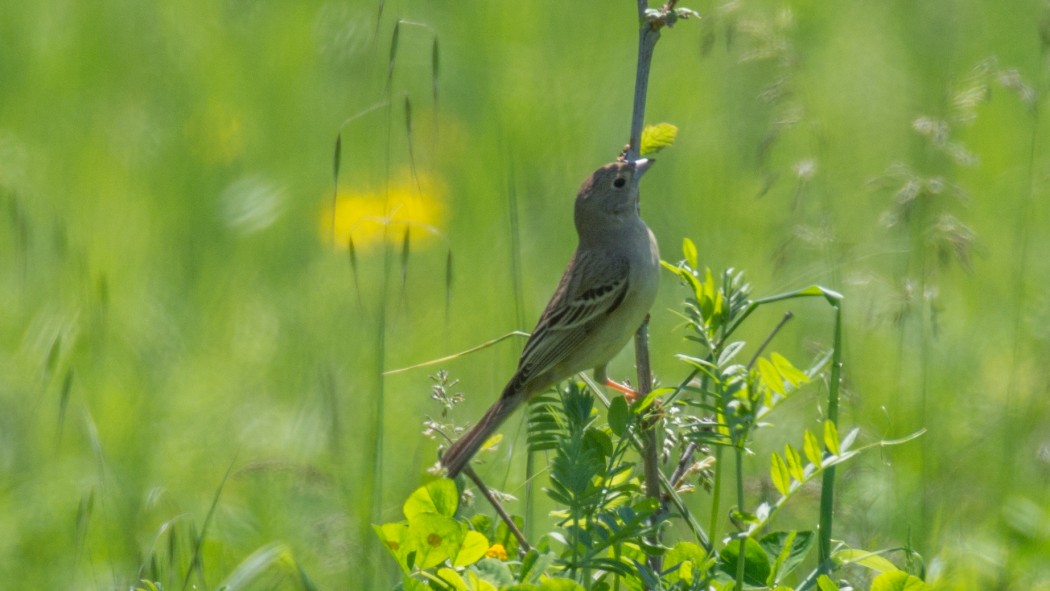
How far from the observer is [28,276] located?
6.93m

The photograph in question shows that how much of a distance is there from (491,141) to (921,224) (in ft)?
11.8

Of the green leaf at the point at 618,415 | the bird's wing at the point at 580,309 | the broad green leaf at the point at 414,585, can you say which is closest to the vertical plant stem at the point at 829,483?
the green leaf at the point at 618,415

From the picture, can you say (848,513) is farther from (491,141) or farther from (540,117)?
(491,141)

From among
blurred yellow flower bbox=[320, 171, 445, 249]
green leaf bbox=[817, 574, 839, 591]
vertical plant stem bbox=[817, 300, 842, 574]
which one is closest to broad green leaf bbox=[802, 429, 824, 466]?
vertical plant stem bbox=[817, 300, 842, 574]

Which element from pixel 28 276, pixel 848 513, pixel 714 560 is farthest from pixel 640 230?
pixel 28 276

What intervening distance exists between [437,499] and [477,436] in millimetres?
1321

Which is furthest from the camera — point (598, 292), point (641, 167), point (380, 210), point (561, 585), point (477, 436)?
point (380, 210)

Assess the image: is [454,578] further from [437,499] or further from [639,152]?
[639,152]

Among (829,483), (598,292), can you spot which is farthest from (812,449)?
(598,292)

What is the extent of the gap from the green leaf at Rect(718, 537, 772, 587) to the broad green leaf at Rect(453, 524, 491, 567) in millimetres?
459

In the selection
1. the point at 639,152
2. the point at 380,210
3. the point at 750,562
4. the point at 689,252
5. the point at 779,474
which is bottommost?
the point at 380,210

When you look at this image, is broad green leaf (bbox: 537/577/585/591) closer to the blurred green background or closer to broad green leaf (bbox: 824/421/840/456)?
broad green leaf (bbox: 824/421/840/456)

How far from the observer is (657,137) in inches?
122

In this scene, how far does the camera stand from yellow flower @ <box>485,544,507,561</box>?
9.45 feet
